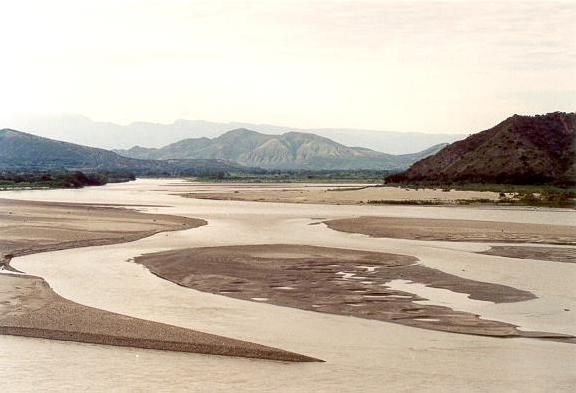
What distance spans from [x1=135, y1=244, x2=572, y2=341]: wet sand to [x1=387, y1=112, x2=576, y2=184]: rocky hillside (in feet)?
241

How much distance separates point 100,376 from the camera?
47.5 ft

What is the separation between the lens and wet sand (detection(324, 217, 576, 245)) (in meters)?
39.3

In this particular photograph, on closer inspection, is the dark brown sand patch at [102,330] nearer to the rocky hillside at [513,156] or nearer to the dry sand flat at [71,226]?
the dry sand flat at [71,226]

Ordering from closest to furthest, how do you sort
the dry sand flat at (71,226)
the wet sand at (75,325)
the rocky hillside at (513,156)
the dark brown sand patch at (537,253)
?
the wet sand at (75,325)
the dark brown sand patch at (537,253)
the dry sand flat at (71,226)
the rocky hillside at (513,156)

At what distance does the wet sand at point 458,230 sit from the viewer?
129 ft

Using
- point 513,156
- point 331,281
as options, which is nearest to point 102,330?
point 331,281

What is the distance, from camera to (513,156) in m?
109

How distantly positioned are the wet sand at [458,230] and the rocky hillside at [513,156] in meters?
53.7

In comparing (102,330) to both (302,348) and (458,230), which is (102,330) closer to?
(302,348)

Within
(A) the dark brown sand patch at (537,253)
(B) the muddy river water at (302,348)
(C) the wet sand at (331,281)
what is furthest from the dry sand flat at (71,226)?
(A) the dark brown sand patch at (537,253)

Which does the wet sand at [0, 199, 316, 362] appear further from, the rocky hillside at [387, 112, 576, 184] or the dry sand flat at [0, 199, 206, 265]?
the rocky hillside at [387, 112, 576, 184]

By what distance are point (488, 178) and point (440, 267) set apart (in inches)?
3188

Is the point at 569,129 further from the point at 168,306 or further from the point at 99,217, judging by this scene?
the point at 168,306

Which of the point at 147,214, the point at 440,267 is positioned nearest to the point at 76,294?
the point at 440,267
